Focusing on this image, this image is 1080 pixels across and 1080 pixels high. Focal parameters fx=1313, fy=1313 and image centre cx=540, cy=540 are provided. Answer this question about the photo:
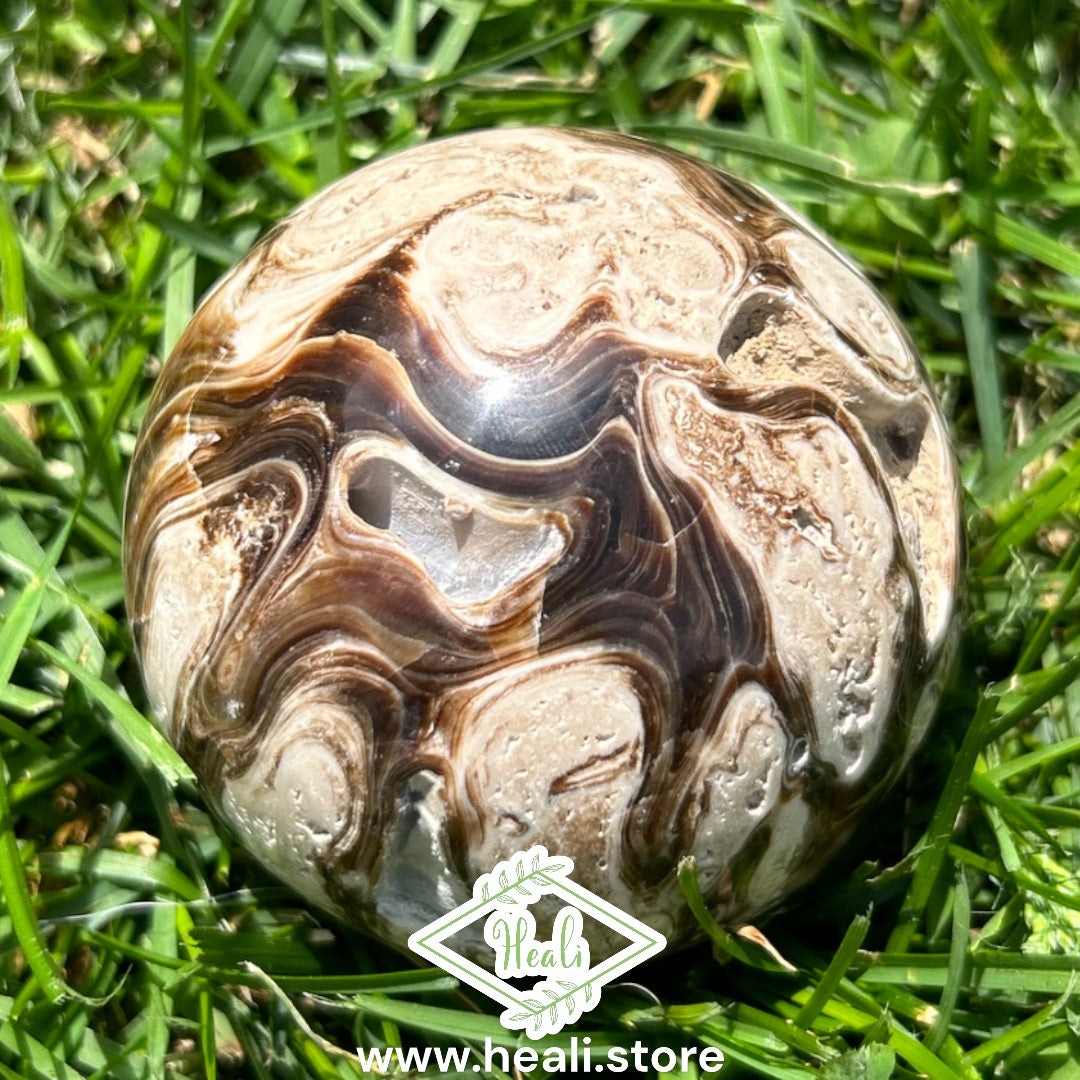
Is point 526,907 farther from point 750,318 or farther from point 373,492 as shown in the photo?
point 750,318

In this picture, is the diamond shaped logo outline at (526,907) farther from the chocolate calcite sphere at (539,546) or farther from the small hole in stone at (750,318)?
the small hole in stone at (750,318)

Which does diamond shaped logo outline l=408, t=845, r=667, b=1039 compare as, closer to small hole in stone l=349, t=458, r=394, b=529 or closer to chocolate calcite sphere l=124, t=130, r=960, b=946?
chocolate calcite sphere l=124, t=130, r=960, b=946

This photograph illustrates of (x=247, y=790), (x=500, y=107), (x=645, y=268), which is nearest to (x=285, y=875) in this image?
(x=247, y=790)

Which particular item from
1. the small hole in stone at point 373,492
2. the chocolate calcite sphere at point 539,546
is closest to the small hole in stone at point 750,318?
the chocolate calcite sphere at point 539,546

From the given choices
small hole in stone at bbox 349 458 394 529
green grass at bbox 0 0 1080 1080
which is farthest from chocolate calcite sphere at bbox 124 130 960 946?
green grass at bbox 0 0 1080 1080

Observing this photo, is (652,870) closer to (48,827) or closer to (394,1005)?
(394,1005)

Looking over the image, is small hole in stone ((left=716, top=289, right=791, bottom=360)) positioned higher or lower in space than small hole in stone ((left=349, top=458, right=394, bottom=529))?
higher
